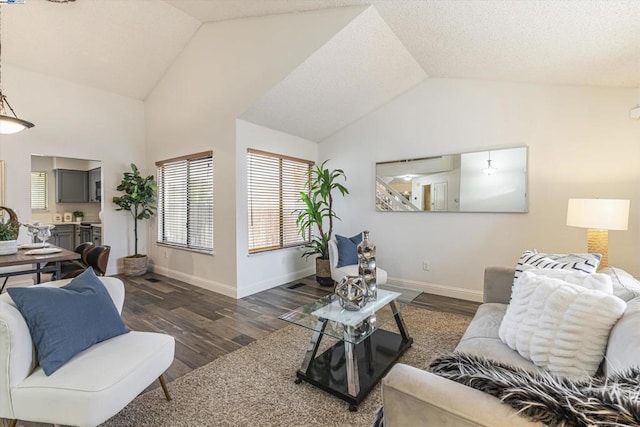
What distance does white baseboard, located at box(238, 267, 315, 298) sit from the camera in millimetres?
3907

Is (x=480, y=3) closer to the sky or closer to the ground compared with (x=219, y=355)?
closer to the sky

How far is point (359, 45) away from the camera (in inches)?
119

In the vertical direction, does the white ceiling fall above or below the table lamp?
above

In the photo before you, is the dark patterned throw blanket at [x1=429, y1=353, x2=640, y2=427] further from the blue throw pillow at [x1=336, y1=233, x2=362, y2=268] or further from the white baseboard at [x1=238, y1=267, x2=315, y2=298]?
the white baseboard at [x1=238, y1=267, x2=315, y2=298]

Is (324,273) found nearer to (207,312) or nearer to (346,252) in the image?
(346,252)

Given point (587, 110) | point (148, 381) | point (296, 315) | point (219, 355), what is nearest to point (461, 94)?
point (587, 110)

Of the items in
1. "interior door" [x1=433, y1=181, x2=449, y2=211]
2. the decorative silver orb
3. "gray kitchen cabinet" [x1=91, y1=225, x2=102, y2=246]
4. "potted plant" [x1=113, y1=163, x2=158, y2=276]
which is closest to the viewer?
the decorative silver orb

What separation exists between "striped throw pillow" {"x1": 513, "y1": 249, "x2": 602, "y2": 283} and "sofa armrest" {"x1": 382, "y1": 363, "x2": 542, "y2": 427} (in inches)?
52.2

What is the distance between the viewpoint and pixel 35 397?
4.14 feet

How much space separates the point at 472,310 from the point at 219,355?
9.11 ft

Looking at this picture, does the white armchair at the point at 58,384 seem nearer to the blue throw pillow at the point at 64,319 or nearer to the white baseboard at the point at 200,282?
the blue throw pillow at the point at 64,319

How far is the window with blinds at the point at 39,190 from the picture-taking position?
577 cm

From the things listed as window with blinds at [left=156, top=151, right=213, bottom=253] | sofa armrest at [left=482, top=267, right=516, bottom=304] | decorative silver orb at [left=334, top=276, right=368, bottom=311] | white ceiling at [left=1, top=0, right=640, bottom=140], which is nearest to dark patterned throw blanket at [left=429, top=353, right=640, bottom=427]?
decorative silver orb at [left=334, top=276, right=368, bottom=311]

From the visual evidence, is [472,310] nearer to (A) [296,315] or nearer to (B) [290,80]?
(A) [296,315]
